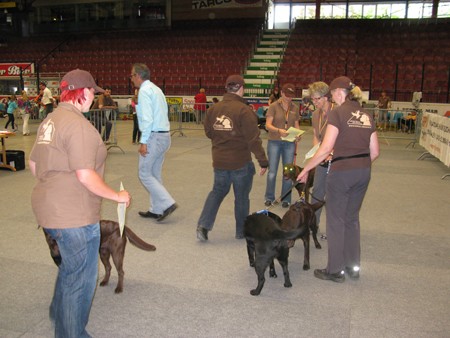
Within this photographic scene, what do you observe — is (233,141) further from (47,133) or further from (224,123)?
(47,133)

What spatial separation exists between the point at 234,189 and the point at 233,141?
0.53 m

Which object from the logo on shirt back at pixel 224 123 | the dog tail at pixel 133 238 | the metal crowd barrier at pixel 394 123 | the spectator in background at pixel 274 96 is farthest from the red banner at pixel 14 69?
the dog tail at pixel 133 238

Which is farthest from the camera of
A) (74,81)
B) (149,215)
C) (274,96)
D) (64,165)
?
(274,96)

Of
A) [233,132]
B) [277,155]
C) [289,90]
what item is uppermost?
[289,90]

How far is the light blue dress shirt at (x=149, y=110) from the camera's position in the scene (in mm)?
4727

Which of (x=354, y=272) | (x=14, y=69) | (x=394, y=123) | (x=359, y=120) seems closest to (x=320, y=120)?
(x=359, y=120)

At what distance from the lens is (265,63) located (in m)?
22.0

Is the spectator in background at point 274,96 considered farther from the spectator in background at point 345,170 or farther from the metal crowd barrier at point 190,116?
the spectator in background at point 345,170

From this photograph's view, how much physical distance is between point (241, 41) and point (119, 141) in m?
13.1

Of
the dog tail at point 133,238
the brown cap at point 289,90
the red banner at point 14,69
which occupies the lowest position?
the dog tail at point 133,238

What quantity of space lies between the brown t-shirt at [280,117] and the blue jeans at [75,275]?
3792mm

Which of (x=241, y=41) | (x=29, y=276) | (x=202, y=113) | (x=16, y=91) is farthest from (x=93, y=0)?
(x=29, y=276)

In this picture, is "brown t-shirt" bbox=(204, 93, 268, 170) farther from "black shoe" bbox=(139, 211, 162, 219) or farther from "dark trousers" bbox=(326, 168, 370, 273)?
"black shoe" bbox=(139, 211, 162, 219)

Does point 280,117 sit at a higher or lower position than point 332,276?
higher
